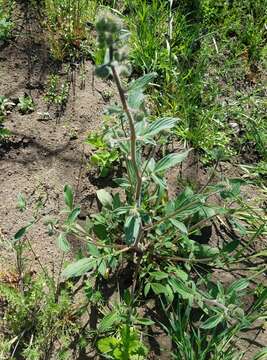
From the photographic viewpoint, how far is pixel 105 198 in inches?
96.8

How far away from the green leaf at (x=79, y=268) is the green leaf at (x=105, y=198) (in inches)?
13.6

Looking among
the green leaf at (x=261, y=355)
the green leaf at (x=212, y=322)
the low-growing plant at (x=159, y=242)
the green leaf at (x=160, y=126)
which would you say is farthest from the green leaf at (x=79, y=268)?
the green leaf at (x=261, y=355)

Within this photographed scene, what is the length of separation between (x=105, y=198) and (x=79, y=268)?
43 cm

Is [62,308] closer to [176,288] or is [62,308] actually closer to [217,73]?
[176,288]

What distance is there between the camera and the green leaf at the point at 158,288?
2.26 meters

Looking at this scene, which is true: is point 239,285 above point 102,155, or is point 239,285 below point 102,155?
below

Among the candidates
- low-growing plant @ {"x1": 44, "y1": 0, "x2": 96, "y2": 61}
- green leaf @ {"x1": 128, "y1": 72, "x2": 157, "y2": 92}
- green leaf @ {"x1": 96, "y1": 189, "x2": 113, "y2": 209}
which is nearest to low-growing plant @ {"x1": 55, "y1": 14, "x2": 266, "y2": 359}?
green leaf @ {"x1": 96, "y1": 189, "x2": 113, "y2": 209}

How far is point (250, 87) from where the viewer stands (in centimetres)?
316

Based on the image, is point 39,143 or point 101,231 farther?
point 39,143

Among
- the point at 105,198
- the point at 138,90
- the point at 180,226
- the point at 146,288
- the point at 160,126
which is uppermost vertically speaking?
the point at 138,90

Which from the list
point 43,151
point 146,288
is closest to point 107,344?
point 146,288

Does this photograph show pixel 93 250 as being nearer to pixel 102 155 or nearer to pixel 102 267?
pixel 102 267

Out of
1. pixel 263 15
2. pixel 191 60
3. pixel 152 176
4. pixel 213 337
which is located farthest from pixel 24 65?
pixel 213 337

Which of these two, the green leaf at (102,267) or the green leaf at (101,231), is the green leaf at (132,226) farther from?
the green leaf at (101,231)
